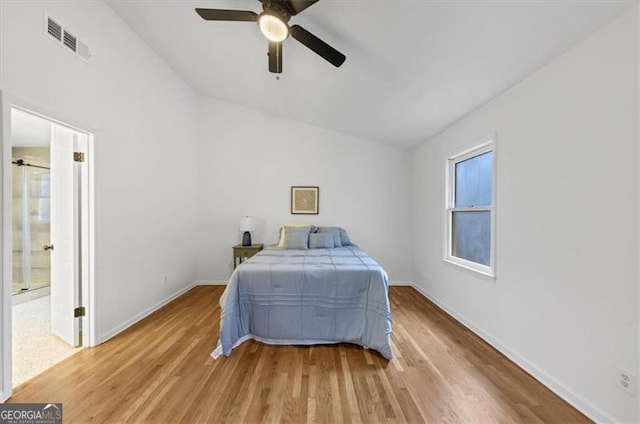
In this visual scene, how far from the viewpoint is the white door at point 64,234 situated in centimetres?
241

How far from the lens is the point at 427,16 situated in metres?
1.77

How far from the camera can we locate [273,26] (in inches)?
74.8

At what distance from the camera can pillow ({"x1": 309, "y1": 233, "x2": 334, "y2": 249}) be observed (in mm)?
3922

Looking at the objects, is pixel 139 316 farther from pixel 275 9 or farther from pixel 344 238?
pixel 275 9

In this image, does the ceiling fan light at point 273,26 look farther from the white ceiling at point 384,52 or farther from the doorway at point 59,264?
the doorway at point 59,264

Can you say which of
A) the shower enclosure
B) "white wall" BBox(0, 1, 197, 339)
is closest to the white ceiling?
"white wall" BBox(0, 1, 197, 339)

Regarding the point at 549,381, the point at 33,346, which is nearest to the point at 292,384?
the point at 549,381

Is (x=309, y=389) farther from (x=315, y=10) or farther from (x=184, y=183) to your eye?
(x=184, y=183)

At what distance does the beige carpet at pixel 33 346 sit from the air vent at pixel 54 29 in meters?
2.58

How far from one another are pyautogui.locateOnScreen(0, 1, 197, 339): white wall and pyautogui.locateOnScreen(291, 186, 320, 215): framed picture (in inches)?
68.5

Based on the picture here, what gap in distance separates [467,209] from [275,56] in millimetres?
2612

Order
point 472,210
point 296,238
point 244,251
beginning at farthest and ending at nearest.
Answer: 1. point 244,251
2. point 296,238
3. point 472,210

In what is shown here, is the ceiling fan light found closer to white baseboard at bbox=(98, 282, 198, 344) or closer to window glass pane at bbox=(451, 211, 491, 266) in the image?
window glass pane at bbox=(451, 211, 491, 266)

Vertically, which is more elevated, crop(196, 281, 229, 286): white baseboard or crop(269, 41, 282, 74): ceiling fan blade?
crop(269, 41, 282, 74): ceiling fan blade
